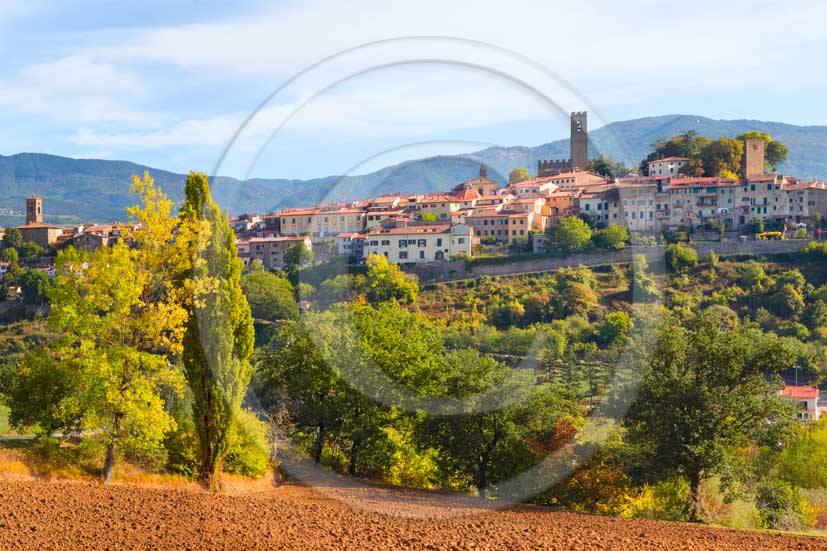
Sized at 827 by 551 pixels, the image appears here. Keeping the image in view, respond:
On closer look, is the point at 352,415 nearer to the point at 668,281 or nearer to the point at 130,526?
the point at 130,526

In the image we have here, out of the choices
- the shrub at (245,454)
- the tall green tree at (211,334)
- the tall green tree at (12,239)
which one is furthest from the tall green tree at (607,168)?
the tall green tree at (211,334)

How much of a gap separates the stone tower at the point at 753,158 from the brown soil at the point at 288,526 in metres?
51.9

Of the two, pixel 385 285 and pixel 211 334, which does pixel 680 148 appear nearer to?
pixel 385 285

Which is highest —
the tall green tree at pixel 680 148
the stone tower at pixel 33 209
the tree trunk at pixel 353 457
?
the tall green tree at pixel 680 148

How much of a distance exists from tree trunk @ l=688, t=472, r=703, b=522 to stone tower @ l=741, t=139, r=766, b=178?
48.7 meters

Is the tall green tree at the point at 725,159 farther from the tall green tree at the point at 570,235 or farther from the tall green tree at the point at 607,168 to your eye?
the tall green tree at the point at 570,235

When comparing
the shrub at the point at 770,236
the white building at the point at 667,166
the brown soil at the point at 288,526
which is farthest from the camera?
the white building at the point at 667,166

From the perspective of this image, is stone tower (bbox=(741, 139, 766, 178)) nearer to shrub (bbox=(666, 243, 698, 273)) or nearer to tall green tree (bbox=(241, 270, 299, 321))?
shrub (bbox=(666, 243, 698, 273))

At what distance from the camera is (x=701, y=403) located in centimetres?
1322

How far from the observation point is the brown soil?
28.8ft

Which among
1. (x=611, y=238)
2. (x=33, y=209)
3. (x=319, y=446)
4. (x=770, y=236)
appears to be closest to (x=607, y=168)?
(x=770, y=236)

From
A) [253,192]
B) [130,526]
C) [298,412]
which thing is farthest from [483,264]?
[253,192]

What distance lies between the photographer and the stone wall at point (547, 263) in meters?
49.8

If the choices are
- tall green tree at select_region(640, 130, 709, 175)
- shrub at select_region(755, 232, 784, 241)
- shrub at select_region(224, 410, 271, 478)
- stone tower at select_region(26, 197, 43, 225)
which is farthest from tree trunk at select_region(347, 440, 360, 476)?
stone tower at select_region(26, 197, 43, 225)
